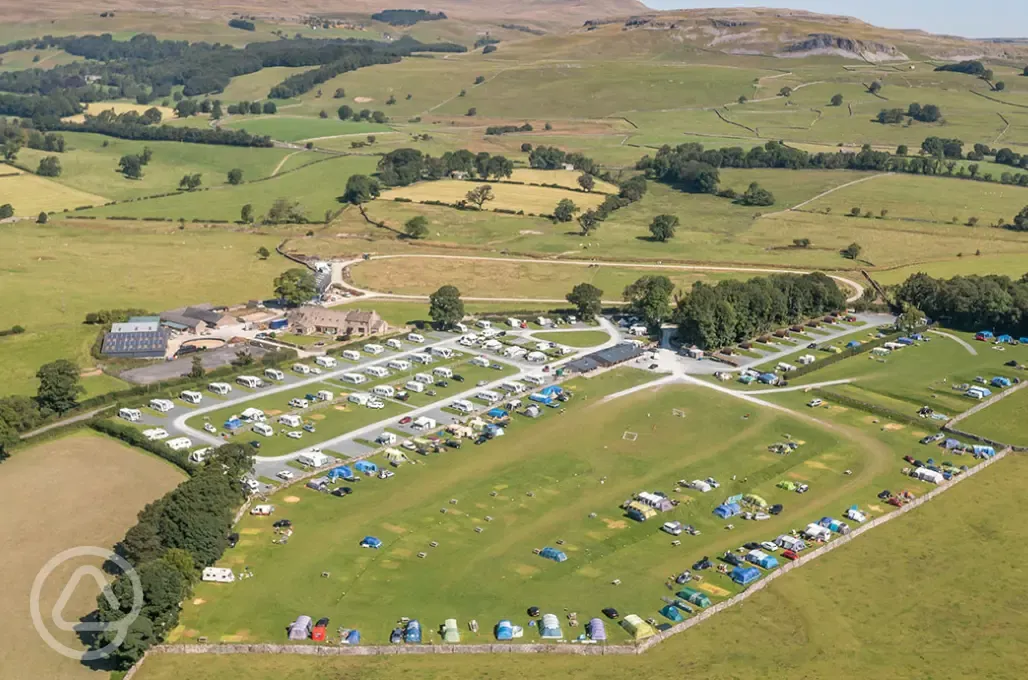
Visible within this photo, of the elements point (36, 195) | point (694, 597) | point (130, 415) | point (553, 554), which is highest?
point (36, 195)

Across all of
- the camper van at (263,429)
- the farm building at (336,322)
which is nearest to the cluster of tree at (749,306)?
the farm building at (336,322)

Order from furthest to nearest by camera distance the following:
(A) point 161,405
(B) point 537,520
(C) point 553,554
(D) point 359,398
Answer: (D) point 359,398 → (A) point 161,405 → (B) point 537,520 → (C) point 553,554

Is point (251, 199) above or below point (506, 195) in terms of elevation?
below

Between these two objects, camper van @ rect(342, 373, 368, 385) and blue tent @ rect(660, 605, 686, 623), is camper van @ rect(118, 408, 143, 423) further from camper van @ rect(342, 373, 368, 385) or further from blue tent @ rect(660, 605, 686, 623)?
blue tent @ rect(660, 605, 686, 623)

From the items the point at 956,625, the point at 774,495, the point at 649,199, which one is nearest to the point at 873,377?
the point at 774,495

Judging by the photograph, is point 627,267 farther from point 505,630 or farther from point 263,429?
point 505,630

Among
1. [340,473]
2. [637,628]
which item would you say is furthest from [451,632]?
[340,473]

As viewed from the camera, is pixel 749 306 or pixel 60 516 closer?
pixel 60 516

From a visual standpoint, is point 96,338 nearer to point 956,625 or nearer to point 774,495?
point 774,495
